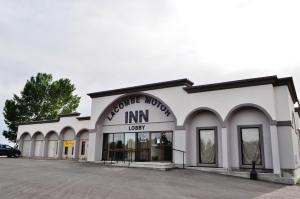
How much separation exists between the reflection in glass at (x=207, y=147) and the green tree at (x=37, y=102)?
29.9 m

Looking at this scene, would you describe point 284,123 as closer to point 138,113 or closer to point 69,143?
point 138,113

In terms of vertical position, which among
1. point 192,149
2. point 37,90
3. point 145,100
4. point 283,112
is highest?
point 37,90

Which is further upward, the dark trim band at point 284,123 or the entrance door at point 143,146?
the dark trim band at point 284,123

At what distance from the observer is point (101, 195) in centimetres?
852

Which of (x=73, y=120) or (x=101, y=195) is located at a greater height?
(x=73, y=120)

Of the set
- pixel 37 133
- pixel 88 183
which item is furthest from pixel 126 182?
pixel 37 133

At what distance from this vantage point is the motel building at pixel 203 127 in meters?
14.5

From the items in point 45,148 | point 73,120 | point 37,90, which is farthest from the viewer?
point 37,90

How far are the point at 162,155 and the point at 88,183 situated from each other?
8.69 meters

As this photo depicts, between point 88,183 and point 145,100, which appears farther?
point 145,100

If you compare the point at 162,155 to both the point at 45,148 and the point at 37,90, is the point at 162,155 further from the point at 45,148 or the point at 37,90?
the point at 37,90

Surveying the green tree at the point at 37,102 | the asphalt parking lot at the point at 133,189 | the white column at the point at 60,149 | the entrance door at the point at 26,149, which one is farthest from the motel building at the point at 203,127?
the green tree at the point at 37,102

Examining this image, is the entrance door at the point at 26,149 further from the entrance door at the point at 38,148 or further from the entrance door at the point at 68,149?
the entrance door at the point at 68,149

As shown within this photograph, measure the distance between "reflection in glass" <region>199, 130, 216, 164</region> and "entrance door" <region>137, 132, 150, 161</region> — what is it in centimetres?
436
